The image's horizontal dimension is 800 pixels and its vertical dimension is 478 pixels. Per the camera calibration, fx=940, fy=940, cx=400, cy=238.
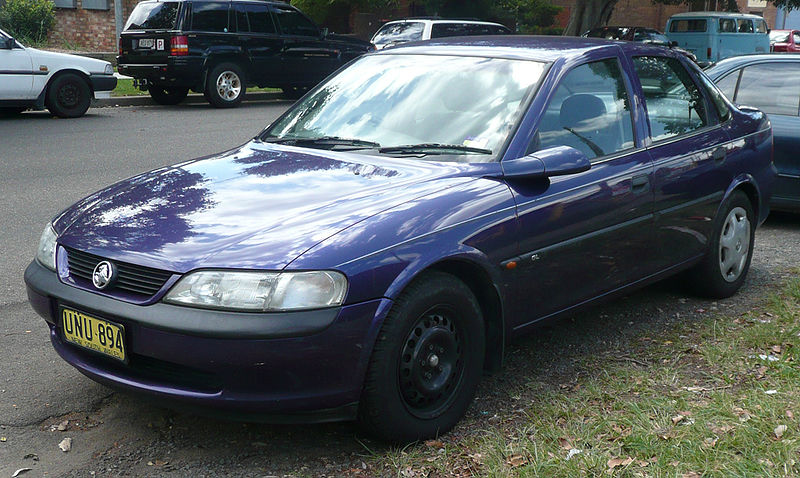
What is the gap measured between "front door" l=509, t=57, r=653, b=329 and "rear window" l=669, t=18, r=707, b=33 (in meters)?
26.2

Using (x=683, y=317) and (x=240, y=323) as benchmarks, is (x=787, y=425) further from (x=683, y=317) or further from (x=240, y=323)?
(x=240, y=323)

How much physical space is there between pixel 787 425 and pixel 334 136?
2.38 meters

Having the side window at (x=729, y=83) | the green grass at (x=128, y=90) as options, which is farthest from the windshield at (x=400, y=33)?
the side window at (x=729, y=83)

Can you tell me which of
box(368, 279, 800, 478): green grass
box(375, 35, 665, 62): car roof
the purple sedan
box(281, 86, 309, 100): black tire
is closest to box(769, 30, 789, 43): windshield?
box(281, 86, 309, 100): black tire

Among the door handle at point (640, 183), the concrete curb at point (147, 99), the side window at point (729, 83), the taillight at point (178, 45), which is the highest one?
the side window at point (729, 83)

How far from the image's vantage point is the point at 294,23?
61.1 ft

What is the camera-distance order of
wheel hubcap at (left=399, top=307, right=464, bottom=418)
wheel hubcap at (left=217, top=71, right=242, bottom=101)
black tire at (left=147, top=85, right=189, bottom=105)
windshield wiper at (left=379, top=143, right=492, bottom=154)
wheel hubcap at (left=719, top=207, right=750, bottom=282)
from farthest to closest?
black tire at (left=147, top=85, right=189, bottom=105), wheel hubcap at (left=217, top=71, right=242, bottom=101), wheel hubcap at (left=719, top=207, right=750, bottom=282), windshield wiper at (left=379, top=143, right=492, bottom=154), wheel hubcap at (left=399, top=307, right=464, bottom=418)

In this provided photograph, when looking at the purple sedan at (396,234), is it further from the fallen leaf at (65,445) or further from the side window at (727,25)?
the side window at (727,25)

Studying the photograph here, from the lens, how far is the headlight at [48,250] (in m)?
3.73

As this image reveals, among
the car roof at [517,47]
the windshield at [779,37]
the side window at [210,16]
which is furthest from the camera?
the windshield at [779,37]

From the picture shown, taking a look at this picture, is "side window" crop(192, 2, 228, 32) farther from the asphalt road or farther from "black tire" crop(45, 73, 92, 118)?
the asphalt road

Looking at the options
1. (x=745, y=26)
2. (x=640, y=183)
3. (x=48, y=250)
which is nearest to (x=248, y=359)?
(x=48, y=250)

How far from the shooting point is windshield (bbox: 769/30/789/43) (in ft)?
120

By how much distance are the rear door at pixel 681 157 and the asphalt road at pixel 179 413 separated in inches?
19.7
